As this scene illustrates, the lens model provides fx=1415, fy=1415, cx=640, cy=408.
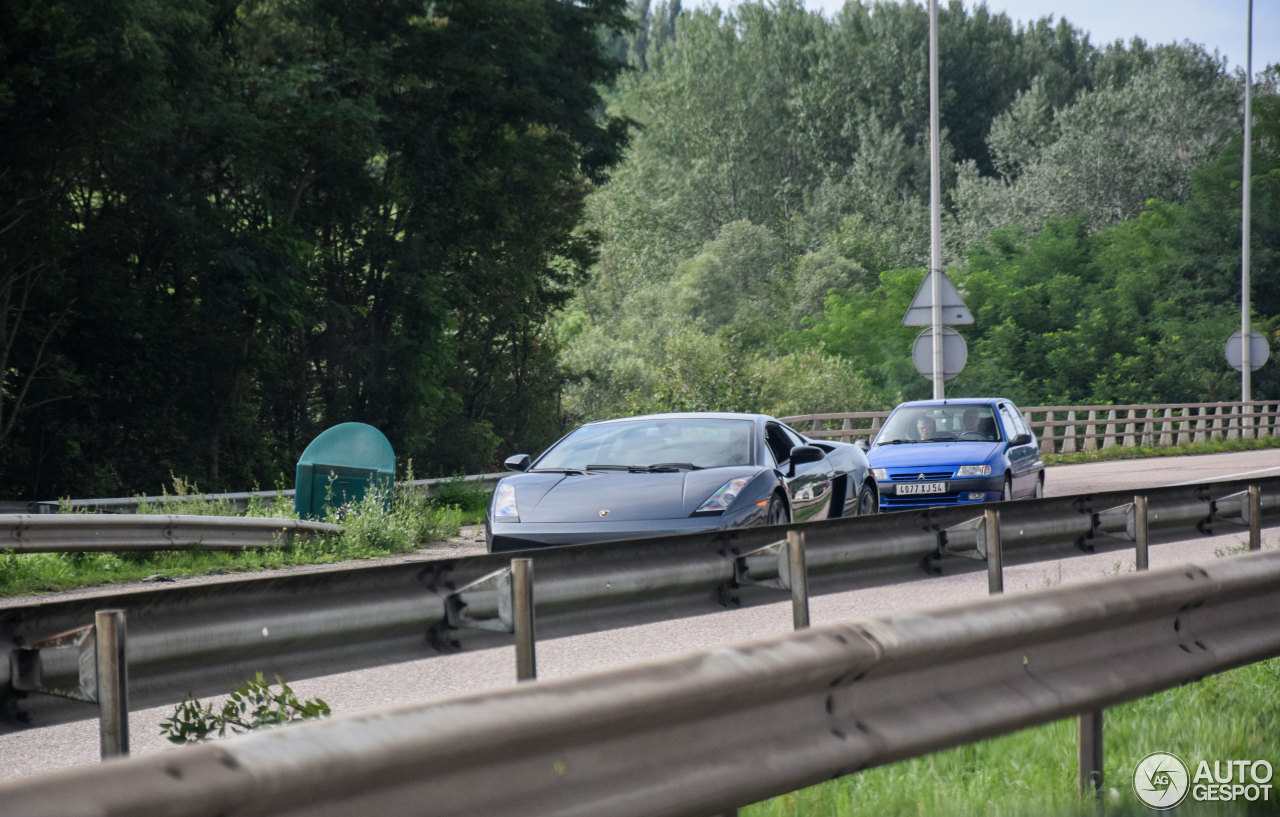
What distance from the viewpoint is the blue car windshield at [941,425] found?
16750 mm

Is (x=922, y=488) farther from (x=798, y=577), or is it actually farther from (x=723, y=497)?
(x=798, y=577)

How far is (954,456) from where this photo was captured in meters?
15.7

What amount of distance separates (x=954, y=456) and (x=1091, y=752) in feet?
38.7

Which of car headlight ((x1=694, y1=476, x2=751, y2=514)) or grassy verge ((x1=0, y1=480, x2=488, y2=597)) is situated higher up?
car headlight ((x1=694, y1=476, x2=751, y2=514))

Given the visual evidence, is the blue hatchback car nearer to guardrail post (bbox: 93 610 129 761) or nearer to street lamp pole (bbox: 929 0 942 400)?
street lamp pole (bbox: 929 0 942 400)

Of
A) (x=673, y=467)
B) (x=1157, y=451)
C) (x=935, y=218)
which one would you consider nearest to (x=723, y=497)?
(x=673, y=467)

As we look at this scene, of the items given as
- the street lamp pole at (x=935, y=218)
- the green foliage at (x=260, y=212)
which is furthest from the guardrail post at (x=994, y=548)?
the street lamp pole at (x=935, y=218)

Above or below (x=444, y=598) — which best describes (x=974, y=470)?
below

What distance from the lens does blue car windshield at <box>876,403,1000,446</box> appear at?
16.8 m

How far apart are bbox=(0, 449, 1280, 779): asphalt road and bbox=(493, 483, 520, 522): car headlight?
105 cm

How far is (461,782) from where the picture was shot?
91.1 inches

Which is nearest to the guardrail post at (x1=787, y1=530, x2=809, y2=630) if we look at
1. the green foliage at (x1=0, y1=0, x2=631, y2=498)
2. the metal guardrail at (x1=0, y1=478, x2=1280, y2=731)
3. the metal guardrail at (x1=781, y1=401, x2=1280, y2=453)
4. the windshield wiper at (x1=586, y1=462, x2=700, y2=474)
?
the metal guardrail at (x1=0, y1=478, x2=1280, y2=731)

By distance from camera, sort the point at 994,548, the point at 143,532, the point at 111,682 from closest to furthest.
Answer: the point at 111,682, the point at 994,548, the point at 143,532

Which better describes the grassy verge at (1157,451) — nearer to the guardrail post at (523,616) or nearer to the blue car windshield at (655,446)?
the blue car windshield at (655,446)
